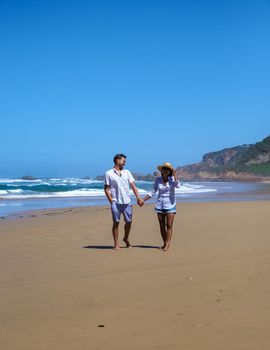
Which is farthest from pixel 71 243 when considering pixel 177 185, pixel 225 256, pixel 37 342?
pixel 37 342

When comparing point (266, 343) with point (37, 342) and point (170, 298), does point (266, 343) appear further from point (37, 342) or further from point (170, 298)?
point (37, 342)

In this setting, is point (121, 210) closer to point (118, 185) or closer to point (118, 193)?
point (118, 193)

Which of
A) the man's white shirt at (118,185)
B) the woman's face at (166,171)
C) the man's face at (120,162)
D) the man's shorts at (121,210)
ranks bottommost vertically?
the man's shorts at (121,210)

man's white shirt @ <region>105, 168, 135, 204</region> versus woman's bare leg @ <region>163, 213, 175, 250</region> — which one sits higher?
man's white shirt @ <region>105, 168, 135, 204</region>

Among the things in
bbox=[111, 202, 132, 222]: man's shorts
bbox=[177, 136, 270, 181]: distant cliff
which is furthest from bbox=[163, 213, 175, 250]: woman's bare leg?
bbox=[177, 136, 270, 181]: distant cliff

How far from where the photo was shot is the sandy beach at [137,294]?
10.2 ft

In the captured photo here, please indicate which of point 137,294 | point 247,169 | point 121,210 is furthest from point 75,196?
point 247,169

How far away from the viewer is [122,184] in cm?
729

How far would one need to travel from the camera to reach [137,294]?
13.8ft

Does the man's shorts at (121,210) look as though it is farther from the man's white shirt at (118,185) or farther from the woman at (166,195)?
the woman at (166,195)

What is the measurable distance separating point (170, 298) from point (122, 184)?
136 inches

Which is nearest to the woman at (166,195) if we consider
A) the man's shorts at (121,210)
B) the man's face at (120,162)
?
the man's shorts at (121,210)

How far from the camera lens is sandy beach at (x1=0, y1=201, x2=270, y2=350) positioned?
3.10 metres

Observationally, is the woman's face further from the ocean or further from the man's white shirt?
the ocean
